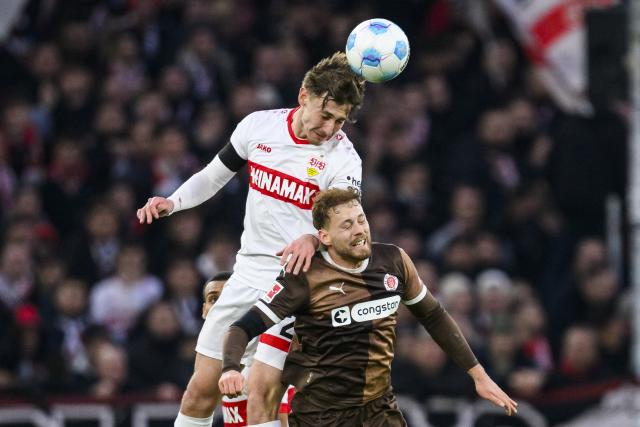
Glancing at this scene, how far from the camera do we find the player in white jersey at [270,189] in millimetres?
7871

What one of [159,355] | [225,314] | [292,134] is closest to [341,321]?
A: [225,314]

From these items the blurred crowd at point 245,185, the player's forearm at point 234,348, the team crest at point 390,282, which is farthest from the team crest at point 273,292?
the blurred crowd at point 245,185

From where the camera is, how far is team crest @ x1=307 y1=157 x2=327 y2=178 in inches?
314

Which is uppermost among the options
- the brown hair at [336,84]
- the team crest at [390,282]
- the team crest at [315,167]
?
the brown hair at [336,84]

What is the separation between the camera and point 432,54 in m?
15.8

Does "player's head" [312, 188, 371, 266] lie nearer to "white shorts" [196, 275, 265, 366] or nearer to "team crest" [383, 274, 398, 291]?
"team crest" [383, 274, 398, 291]

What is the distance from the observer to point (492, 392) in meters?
7.71

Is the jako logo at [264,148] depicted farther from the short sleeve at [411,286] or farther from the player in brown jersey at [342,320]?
the short sleeve at [411,286]

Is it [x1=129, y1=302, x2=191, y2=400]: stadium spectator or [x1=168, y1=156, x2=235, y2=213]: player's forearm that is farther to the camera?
[x1=129, y1=302, x2=191, y2=400]: stadium spectator

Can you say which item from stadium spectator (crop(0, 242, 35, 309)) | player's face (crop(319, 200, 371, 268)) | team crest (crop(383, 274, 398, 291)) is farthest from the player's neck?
stadium spectator (crop(0, 242, 35, 309))

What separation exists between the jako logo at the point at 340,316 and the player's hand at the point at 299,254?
0.88ft

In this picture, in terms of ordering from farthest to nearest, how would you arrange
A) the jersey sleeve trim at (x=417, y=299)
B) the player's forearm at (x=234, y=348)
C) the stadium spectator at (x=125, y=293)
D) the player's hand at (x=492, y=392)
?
the stadium spectator at (x=125, y=293)
the jersey sleeve trim at (x=417, y=299)
the player's hand at (x=492, y=392)
the player's forearm at (x=234, y=348)

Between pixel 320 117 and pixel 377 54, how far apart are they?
460mm

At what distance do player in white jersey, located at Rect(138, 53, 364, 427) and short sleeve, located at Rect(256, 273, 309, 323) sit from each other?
244 millimetres
